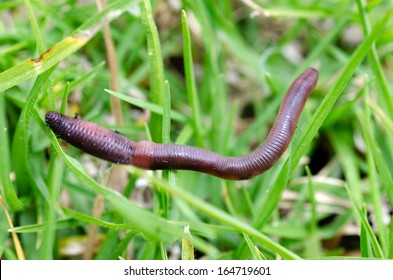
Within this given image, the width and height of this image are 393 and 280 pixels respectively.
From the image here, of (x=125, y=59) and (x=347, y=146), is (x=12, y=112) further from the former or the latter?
(x=347, y=146)

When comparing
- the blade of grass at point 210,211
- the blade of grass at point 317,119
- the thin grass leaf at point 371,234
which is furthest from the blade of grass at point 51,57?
the thin grass leaf at point 371,234

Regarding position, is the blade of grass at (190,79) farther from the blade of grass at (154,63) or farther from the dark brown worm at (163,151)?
the dark brown worm at (163,151)

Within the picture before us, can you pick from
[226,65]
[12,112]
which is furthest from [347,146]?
[12,112]

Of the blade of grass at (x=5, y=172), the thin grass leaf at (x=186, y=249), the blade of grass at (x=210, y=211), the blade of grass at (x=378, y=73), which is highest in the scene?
the blade of grass at (x=378, y=73)

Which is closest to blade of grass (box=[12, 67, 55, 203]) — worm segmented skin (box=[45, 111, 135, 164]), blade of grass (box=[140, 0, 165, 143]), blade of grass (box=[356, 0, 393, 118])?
worm segmented skin (box=[45, 111, 135, 164])

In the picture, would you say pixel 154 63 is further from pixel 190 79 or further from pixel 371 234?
pixel 371 234

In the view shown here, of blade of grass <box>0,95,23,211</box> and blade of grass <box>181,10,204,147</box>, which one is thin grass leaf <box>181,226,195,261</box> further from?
blade of grass <box>0,95,23,211</box>
